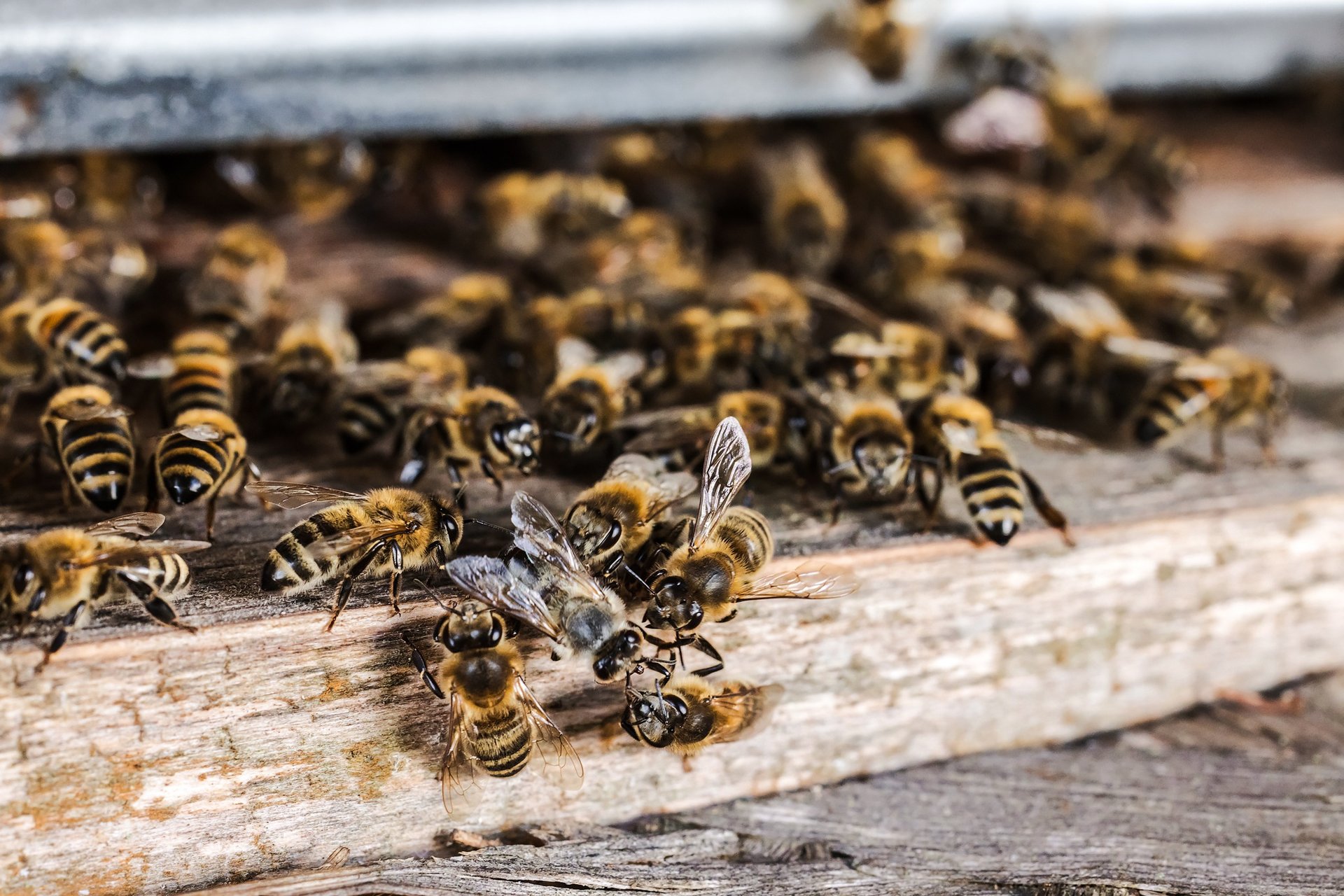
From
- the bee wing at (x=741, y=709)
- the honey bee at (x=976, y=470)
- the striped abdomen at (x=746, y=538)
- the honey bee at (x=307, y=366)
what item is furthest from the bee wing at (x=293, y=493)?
the honey bee at (x=976, y=470)

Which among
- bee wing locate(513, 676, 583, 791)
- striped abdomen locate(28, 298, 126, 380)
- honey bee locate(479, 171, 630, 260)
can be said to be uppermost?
honey bee locate(479, 171, 630, 260)

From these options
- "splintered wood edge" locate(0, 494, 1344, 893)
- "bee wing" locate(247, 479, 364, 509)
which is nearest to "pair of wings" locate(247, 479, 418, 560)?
"bee wing" locate(247, 479, 364, 509)

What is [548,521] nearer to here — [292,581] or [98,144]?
[292,581]

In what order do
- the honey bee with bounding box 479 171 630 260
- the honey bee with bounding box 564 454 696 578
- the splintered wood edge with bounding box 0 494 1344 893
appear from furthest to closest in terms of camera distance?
the honey bee with bounding box 479 171 630 260
the honey bee with bounding box 564 454 696 578
the splintered wood edge with bounding box 0 494 1344 893

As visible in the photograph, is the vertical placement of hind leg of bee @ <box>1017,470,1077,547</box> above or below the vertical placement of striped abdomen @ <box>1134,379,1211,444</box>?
below

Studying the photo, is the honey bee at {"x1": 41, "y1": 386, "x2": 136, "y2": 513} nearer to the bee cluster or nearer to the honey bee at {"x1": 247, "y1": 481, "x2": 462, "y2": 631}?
the bee cluster

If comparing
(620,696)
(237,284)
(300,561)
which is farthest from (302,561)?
(237,284)

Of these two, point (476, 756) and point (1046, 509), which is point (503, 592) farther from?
point (1046, 509)

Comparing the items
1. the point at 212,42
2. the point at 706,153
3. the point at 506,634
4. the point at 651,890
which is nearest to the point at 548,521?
the point at 506,634
